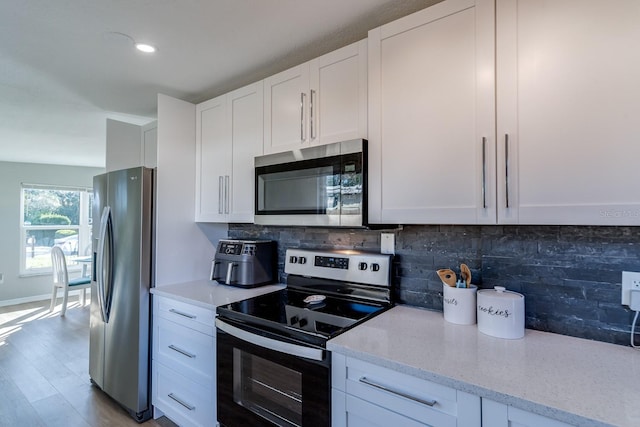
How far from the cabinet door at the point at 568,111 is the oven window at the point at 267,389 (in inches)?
41.8

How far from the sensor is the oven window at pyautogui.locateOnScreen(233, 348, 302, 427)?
133 centimetres

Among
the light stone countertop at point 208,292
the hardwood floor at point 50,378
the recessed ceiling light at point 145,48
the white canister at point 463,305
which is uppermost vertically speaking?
the recessed ceiling light at point 145,48

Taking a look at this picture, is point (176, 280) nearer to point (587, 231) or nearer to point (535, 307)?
point (535, 307)

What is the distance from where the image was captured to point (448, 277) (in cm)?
145

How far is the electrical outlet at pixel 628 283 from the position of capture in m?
1.13

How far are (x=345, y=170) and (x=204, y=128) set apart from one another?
133 cm

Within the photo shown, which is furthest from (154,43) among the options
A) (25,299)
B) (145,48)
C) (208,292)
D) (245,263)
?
(25,299)

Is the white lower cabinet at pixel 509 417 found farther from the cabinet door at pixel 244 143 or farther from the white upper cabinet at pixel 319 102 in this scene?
the cabinet door at pixel 244 143

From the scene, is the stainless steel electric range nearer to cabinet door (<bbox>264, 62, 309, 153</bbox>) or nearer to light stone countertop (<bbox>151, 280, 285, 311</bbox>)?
light stone countertop (<bbox>151, 280, 285, 311</bbox>)

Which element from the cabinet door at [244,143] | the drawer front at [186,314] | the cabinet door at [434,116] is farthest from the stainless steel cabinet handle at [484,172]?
the drawer front at [186,314]

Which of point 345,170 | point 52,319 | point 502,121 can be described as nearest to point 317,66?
point 345,170

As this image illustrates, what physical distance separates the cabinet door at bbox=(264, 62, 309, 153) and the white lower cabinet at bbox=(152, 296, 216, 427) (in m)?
1.03

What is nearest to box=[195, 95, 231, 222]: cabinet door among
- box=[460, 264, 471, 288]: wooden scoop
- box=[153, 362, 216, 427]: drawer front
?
box=[153, 362, 216, 427]: drawer front

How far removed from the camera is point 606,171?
999 millimetres
